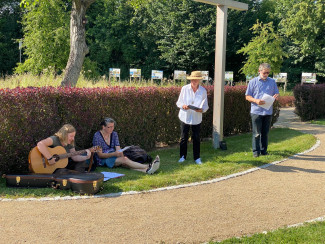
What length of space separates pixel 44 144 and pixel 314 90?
13883mm

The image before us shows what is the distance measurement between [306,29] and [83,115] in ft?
105

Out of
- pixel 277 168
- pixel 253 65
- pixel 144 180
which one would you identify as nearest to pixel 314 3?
pixel 253 65

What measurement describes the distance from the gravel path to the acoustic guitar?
92 cm

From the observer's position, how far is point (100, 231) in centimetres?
423

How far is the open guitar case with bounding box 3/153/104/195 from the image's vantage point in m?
5.55

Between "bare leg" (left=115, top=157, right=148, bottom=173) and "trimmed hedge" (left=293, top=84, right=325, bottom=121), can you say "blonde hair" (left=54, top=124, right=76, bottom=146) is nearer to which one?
"bare leg" (left=115, top=157, right=148, bottom=173)

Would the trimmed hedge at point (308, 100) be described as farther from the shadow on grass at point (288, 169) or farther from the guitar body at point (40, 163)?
the guitar body at point (40, 163)

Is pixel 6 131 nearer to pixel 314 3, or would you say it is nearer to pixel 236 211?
pixel 236 211

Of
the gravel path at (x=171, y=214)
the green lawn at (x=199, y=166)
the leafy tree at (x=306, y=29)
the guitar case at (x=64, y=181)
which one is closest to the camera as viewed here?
the gravel path at (x=171, y=214)

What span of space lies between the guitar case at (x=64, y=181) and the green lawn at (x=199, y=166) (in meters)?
0.11

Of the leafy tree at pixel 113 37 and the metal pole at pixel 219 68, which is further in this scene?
the leafy tree at pixel 113 37

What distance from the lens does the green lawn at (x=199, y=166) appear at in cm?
582

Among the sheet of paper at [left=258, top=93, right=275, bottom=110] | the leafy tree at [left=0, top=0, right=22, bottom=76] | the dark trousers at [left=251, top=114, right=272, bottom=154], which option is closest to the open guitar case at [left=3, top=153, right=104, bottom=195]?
the dark trousers at [left=251, top=114, right=272, bottom=154]

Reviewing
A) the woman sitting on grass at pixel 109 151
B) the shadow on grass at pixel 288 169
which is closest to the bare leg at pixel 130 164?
the woman sitting on grass at pixel 109 151
